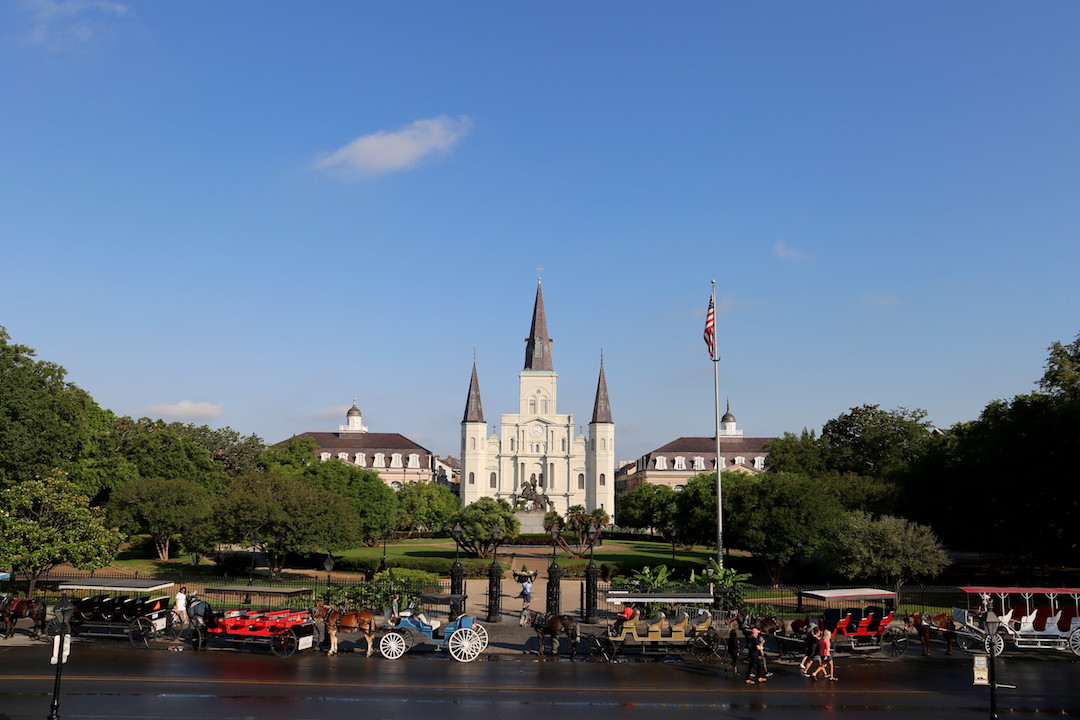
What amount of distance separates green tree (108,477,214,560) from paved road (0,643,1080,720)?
27.5 meters

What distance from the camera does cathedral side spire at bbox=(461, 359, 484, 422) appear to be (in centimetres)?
11681

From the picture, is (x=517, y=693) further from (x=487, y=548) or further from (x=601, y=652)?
(x=487, y=548)

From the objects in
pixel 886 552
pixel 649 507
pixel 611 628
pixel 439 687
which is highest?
pixel 649 507

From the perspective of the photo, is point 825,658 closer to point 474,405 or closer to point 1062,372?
point 1062,372

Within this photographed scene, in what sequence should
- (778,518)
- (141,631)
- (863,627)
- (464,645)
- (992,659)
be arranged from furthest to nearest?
(778,518) → (141,631) → (863,627) → (464,645) → (992,659)

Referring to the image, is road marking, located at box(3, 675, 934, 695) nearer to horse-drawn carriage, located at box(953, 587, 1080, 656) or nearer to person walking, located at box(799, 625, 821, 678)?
person walking, located at box(799, 625, 821, 678)

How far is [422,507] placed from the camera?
287 feet

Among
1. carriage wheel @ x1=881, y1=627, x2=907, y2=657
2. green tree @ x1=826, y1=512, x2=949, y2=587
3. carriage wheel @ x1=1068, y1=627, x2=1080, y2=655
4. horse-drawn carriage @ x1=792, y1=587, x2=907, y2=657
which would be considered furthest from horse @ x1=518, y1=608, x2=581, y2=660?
green tree @ x1=826, y1=512, x2=949, y2=587

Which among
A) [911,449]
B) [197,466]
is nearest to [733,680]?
[197,466]

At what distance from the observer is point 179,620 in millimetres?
22828

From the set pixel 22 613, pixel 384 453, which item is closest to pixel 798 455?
pixel 22 613

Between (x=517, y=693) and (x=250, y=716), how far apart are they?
5.15 metres

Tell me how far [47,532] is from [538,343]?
98175 millimetres

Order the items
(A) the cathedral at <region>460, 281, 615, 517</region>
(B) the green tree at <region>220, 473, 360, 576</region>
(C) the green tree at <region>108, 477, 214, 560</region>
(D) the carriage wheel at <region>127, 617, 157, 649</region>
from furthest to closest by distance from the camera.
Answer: (A) the cathedral at <region>460, 281, 615, 517</region> → (C) the green tree at <region>108, 477, 214, 560</region> → (B) the green tree at <region>220, 473, 360, 576</region> → (D) the carriage wheel at <region>127, 617, 157, 649</region>
